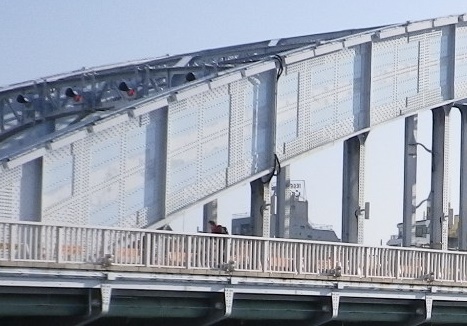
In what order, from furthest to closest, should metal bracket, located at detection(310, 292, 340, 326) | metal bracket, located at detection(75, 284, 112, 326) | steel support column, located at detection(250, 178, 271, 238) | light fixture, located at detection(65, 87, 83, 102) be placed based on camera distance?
light fixture, located at detection(65, 87, 83, 102) < steel support column, located at detection(250, 178, 271, 238) < metal bracket, located at detection(310, 292, 340, 326) < metal bracket, located at detection(75, 284, 112, 326)

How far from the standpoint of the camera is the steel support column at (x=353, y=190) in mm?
46594

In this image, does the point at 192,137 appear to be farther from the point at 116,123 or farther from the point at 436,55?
the point at 436,55

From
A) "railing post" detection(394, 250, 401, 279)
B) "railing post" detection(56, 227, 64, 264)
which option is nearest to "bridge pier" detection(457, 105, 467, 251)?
"railing post" detection(394, 250, 401, 279)

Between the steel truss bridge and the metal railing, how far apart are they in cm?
4

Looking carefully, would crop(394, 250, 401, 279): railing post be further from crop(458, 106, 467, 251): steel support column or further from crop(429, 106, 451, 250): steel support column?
crop(458, 106, 467, 251): steel support column

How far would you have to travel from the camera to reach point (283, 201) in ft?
154

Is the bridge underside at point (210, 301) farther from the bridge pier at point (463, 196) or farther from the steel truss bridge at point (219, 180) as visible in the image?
the bridge pier at point (463, 196)

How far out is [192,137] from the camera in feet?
137

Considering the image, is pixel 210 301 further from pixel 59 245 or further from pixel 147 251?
pixel 59 245

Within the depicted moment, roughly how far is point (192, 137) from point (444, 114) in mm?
12351

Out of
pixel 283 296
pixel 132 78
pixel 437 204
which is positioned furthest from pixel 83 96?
pixel 283 296

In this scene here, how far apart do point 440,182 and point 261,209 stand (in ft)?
28.9

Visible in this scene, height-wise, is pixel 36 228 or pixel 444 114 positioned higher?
pixel 444 114

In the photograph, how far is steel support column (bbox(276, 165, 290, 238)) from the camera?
46.8 meters
